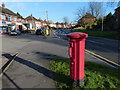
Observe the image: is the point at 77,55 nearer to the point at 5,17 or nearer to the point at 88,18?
the point at 5,17

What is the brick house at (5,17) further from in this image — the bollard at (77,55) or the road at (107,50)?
the bollard at (77,55)

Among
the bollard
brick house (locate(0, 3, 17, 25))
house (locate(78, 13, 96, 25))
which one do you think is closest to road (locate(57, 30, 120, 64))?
the bollard

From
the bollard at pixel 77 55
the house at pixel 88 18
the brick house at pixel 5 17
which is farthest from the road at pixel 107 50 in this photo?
the house at pixel 88 18

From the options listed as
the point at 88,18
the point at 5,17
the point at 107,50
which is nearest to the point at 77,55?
the point at 107,50

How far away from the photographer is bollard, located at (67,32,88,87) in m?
3.34

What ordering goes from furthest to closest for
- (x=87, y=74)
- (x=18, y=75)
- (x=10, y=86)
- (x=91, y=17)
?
(x=91, y=17) → (x=18, y=75) → (x=87, y=74) → (x=10, y=86)

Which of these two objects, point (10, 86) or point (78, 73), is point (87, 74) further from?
point (10, 86)

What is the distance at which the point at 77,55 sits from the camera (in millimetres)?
3383

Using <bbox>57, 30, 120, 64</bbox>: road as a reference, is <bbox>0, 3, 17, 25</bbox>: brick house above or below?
above

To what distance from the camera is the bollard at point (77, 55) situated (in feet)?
11.0

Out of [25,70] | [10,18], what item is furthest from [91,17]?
[25,70]

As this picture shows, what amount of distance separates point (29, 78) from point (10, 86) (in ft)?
2.27

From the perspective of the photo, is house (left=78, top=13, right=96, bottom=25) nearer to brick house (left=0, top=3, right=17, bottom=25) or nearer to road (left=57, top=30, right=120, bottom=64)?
brick house (left=0, top=3, right=17, bottom=25)

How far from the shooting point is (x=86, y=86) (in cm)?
342
